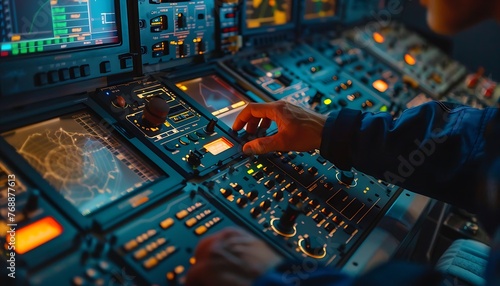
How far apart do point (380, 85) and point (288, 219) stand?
2093mm

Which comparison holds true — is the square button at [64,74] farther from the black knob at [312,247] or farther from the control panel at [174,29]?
the black knob at [312,247]

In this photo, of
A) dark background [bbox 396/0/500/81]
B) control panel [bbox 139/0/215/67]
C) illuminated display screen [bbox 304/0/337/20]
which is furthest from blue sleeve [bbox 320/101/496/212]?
dark background [bbox 396/0/500/81]

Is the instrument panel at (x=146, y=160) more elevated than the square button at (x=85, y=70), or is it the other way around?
the square button at (x=85, y=70)

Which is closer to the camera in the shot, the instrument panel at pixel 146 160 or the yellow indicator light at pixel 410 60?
the instrument panel at pixel 146 160

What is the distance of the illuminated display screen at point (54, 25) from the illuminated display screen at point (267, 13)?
113 cm

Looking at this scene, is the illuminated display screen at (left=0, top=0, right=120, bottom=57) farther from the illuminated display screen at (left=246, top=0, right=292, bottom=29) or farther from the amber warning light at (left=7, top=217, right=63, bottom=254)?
the illuminated display screen at (left=246, top=0, right=292, bottom=29)

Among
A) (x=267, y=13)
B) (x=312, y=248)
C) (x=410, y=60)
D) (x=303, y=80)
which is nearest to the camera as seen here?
(x=312, y=248)

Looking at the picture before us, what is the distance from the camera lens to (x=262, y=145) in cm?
208

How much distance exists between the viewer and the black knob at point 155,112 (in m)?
1.98

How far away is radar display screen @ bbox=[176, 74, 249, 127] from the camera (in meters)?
2.40

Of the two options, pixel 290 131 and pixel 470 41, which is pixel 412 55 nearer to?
pixel 470 41

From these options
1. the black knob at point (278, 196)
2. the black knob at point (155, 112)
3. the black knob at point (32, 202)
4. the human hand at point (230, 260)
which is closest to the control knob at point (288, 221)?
the black knob at point (278, 196)

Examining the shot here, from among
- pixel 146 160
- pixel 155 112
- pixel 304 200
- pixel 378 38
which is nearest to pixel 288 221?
pixel 304 200

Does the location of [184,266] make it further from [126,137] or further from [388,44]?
[388,44]
